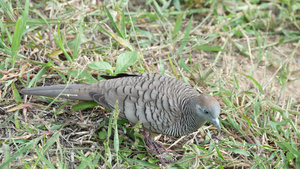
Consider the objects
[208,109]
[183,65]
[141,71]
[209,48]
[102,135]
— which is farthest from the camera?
[209,48]

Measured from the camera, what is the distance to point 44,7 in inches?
173

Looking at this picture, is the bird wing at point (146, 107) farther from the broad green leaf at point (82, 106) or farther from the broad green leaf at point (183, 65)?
the broad green leaf at point (183, 65)

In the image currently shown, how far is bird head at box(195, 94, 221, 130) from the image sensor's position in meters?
3.09

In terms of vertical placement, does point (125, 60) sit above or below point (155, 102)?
above

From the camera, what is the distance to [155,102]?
10.6 ft

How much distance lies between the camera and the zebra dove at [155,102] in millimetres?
3182

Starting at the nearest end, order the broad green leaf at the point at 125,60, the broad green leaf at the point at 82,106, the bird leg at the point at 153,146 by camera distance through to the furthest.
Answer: the bird leg at the point at 153,146
the broad green leaf at the point at 82,106
the broad green leaf at the point at 125,60

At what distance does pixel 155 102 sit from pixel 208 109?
0.46m

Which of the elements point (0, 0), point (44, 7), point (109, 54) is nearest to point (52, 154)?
point (109, 54)

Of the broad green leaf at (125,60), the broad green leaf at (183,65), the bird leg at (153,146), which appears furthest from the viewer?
the broad green leaf at (183,65)

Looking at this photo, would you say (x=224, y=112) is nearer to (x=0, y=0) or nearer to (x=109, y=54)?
(x=109, y=54)

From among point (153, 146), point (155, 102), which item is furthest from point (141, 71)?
point (153, 146)

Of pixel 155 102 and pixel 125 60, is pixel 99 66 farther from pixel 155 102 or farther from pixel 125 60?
pixel 155 102

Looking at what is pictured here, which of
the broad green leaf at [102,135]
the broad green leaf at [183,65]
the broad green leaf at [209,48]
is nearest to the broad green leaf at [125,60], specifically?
the broad green leaf at [102,135]
